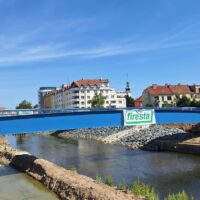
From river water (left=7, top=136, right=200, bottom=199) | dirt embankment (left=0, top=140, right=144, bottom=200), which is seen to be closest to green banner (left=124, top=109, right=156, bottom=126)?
river water (left=7, top=136, right=200, bottom=199)

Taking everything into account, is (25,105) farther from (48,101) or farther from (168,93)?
(168,93)

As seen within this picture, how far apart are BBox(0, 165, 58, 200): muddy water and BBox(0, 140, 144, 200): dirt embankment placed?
2.29 feet

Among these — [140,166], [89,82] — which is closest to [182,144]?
[140,166]

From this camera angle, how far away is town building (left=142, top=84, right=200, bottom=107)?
422ft

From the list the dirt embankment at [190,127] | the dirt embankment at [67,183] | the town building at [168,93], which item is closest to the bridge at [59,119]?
the dirt embankment at [67,183]

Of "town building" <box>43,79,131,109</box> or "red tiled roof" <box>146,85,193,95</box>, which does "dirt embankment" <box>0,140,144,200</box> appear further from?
"town building" <box>43,79,131,109</box>

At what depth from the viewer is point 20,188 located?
34656 millimetres

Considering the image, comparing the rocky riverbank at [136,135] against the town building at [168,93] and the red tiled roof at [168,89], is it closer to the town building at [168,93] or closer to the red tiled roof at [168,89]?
the town building at [168,93]

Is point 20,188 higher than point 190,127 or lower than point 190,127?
lower

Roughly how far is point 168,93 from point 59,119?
91760mm

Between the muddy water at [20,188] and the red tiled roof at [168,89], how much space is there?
92.9 metres

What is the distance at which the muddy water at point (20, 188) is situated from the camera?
3159cm

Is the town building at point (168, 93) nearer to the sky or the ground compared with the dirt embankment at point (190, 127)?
nearer to the sky

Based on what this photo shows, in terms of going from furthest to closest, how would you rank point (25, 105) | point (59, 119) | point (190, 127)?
A: point (25, 105)
point (190, 127)
point (59, 119)
